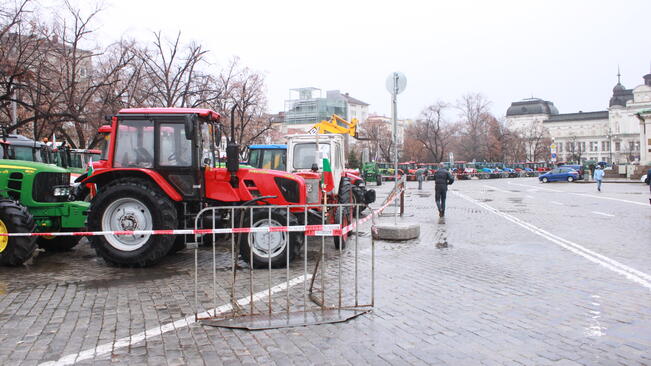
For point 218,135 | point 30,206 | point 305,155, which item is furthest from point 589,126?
point 30,206

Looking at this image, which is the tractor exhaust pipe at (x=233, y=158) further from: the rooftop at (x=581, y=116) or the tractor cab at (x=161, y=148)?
the rooftop at (x=581, y=116)

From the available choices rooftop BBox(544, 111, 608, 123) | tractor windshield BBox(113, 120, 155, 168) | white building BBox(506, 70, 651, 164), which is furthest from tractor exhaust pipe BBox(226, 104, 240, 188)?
rooftop BBox(544, 111, 608, 123)

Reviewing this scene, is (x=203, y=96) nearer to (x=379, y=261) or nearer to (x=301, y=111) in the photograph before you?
(x=379, y=261)

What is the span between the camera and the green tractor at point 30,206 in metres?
8.92

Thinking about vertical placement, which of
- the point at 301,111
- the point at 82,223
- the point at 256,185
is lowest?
the point at 82,223

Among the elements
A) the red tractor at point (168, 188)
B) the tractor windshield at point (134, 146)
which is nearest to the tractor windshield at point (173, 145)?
the red tractor at point (168, 188)

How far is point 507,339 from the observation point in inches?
203

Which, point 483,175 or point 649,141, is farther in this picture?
point 483,175

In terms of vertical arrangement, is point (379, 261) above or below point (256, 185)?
below

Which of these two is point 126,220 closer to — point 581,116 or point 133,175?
point 133,175

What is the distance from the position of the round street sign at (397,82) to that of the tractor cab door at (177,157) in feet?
19.4

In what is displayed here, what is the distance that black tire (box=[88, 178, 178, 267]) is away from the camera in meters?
8.84

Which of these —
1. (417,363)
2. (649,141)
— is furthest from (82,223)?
(649,141)

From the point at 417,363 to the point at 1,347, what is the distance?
152 inches
